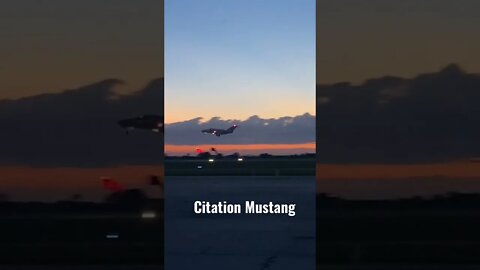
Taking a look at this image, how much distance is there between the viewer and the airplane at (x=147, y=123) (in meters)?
2.64

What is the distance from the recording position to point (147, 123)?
8.69 ft

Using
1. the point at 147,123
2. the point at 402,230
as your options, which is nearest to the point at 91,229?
the point at 147,123

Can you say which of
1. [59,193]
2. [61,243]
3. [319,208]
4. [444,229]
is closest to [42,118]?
[59,193]

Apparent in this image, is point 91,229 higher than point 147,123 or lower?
lower

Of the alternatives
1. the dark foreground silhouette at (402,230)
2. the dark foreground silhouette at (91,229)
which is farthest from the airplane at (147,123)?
the dark foreground silhouette at (402,230)

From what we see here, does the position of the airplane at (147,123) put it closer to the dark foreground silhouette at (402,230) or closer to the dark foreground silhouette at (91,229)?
the dark foreground silhouette at (91,229)

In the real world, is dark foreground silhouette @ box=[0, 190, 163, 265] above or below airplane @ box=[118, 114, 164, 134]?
below

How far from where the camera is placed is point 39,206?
2.68 m

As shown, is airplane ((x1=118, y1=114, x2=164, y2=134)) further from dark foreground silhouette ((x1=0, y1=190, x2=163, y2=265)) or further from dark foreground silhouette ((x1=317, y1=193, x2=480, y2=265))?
dark foreground silhouette ((x1=317, y1=193, x2=480, y2=265))

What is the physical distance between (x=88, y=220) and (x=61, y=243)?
0.17 m

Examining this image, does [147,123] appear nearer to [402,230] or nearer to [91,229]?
[91,229]

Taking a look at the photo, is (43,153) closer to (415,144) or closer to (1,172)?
(1,172)

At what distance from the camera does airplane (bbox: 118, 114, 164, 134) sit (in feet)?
8.68

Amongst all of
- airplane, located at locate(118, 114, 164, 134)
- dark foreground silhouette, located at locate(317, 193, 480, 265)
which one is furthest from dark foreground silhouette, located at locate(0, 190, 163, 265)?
dark foreground silhouette, located at locate(317, 193, 480, 265)
